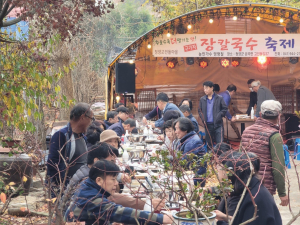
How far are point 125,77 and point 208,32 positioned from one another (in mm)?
3643

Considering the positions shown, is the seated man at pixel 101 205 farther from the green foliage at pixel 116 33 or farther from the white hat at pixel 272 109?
the green foliage at pixel 116 33

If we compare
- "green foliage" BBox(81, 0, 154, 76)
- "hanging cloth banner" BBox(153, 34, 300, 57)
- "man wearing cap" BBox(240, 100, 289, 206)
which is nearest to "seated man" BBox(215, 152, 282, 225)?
"man wearing cap" BBox(240, 100, 289, 206)

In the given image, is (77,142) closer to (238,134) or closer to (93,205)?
(93,205)

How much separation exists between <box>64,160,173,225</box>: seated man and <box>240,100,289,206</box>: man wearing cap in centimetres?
159

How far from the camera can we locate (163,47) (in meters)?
13.2

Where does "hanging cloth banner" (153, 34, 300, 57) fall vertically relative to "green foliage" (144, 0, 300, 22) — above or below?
below

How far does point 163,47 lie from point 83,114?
8862 millimetres

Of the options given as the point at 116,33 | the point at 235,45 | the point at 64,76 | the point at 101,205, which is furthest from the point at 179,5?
the point at 101,205

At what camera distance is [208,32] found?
1534 cm

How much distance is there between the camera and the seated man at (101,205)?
3.25m

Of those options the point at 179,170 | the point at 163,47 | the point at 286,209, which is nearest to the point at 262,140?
the point at 179,170

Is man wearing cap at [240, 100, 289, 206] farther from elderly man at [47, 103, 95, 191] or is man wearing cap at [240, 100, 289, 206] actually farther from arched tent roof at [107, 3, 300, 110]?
arched tent roof at [107, 3, 300, 110]

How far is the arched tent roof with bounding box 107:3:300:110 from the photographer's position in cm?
1336

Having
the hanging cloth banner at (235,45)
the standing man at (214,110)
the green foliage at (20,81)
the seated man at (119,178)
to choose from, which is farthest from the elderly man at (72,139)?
the hanging cloth banner at (235,45)
